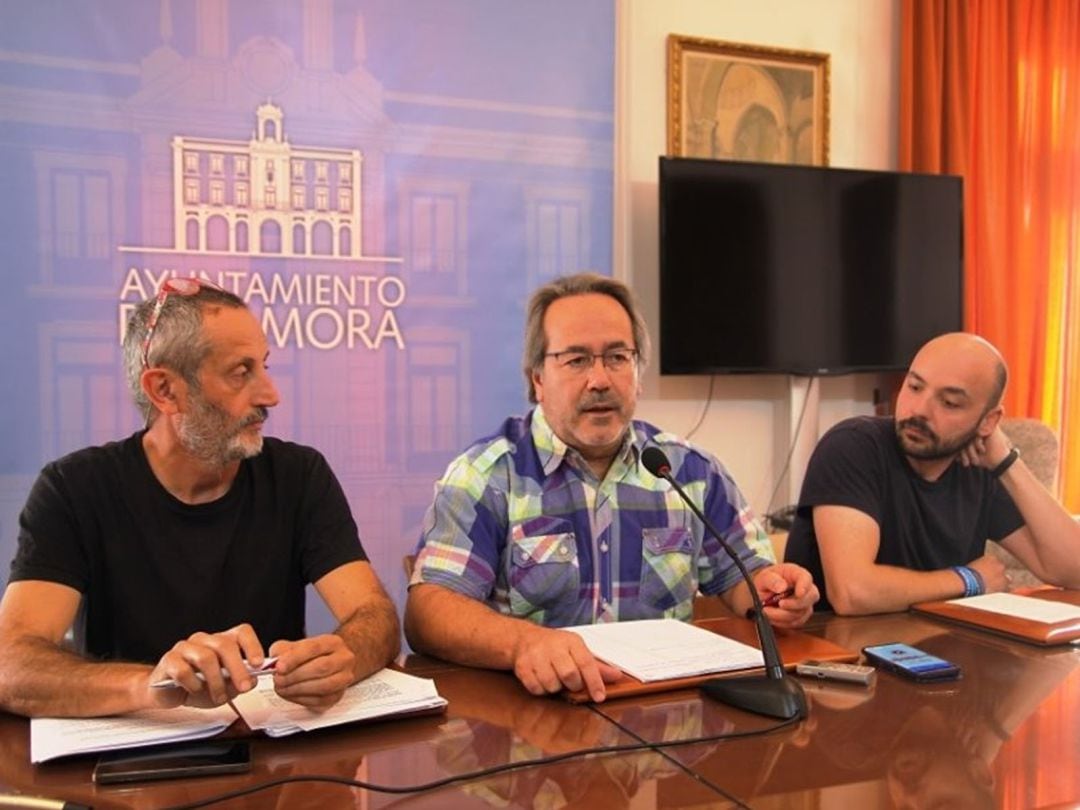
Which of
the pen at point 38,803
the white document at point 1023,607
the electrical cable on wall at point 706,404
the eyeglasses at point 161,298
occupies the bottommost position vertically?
the white document at point 1023,607

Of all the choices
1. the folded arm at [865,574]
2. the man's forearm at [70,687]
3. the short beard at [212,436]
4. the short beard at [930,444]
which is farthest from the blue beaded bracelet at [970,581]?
the man's forearm at [70,687]

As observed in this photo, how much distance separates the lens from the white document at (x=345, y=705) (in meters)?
1.18

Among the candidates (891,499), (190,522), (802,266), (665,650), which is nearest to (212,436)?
(190,522)

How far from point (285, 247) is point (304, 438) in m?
0.59

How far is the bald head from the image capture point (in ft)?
7.24

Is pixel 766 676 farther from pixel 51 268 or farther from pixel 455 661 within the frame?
pixel 51 268

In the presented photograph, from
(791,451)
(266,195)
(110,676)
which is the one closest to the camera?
(110,676)

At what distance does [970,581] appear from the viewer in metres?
2.00

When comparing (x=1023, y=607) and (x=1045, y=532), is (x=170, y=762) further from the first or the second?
(x=1045, y=532)

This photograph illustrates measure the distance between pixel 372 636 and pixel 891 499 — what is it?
126cm

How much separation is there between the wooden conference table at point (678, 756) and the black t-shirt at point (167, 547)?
403mm

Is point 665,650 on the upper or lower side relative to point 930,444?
lower

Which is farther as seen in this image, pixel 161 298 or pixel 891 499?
pixel 891 499

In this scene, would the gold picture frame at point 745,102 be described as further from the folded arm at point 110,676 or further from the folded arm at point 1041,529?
the folded arm at point 110,676
